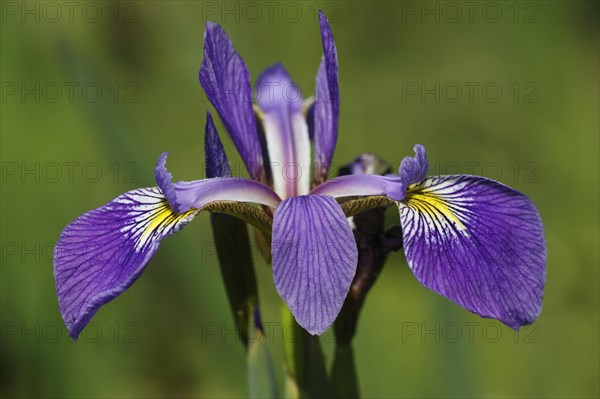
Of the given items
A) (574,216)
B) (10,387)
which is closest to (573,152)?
(574,216)

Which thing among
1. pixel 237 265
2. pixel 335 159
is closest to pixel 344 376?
pixel 237 265

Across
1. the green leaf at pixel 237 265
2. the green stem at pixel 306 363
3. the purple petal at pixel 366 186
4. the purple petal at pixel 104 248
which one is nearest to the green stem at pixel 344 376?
the green stem at pixel 306 363

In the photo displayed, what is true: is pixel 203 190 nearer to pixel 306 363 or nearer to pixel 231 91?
pixel 231 91

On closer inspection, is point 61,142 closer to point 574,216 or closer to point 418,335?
point 418,335

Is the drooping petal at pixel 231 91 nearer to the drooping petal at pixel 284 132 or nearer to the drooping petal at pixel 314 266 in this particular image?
the drooping petal at pixel 284 132

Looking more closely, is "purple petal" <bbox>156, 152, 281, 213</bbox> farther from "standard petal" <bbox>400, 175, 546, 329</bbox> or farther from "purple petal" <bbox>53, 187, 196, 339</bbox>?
"standard petal" <bbox>400, 175, 546, 329</bbox>

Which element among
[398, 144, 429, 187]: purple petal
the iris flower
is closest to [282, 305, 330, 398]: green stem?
Result: the iris flower

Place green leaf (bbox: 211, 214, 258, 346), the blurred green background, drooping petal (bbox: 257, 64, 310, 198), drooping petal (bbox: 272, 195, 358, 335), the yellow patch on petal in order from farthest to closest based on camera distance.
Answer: the blurred green background < drooping petal (bbox: 257, 64, 310, 198) < green leaf (bbox: 211, 214, 258, 346) < the yellow patch on petal < drooping petal (bbox: 272, 195, 358, 335)
